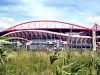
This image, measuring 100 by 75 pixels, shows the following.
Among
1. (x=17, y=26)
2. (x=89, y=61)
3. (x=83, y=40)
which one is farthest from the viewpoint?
(x=17, y=26)

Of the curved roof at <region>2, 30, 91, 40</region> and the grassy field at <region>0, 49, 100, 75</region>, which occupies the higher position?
the grassy field at <region>0, 49, 100, 75</region>

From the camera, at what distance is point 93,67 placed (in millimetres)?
4977

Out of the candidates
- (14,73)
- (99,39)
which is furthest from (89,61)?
(99,39)

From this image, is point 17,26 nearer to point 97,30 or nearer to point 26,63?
point 97,30

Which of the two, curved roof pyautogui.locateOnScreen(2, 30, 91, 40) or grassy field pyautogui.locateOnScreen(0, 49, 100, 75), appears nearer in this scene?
grassy field pyautogui.locateOnScreen(0, 49, 100, 75)

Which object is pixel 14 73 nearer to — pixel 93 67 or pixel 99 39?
pixel 93 67

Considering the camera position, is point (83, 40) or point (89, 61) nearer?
point (89, 61)

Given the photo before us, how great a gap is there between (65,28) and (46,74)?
8881cm

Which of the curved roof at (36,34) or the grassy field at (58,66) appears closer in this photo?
the grassy field at (58,66)

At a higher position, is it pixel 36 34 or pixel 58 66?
pixel 58 66

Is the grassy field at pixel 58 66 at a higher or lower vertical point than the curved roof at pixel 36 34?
higher

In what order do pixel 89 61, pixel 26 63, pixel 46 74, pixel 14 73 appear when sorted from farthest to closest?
pixel 26 63 < pixel 46 74 < pixel 89 61 < pixel 14 73

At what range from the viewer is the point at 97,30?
96250 millimetres

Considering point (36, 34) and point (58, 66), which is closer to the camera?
point (58, 66)
